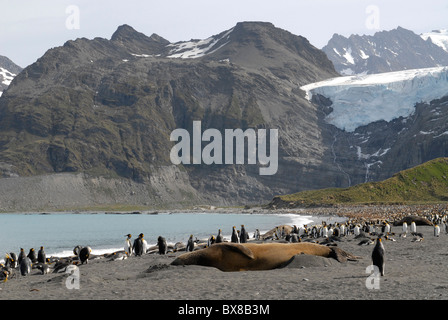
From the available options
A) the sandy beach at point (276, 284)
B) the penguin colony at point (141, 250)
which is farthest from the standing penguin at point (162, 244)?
the sandy beach at point (276, 284)

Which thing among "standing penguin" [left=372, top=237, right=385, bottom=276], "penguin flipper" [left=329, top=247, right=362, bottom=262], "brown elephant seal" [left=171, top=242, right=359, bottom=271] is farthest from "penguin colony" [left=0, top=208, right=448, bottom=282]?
"brown elephant seal" [left=171, top=242, right=359, bottom=271]

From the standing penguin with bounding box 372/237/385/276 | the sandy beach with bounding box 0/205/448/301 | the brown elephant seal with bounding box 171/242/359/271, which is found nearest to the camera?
the sandy beach with bounding box 0/205/448/301

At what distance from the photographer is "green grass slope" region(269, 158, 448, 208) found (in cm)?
13075

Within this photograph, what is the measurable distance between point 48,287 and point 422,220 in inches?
1924

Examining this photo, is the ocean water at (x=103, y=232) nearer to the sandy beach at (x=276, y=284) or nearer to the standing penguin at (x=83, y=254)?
the standing penguin at (x=83, y=254)

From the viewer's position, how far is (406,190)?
13562 cm

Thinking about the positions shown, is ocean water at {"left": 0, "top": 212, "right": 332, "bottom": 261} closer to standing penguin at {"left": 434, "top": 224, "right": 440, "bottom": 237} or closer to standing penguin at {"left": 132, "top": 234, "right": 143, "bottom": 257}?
standing penguin at {"left": 132, "top": 234, "right": 143, "bottom": 257}

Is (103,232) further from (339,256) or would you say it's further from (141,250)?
(339,256)

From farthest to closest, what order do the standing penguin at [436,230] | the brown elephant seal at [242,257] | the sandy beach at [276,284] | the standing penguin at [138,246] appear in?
the standing penguin at [436,230] < the standing penguin at [138,246] < the brown elephant seal at [242,257] < the sandy beach at [276,284]

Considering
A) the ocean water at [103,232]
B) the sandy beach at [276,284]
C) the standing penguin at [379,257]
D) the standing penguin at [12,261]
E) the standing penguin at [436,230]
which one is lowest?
the ocean water at [103,232]

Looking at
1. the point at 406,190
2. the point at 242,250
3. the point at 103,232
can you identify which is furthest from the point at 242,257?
the point at 406,190

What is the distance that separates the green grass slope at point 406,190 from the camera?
429ft
